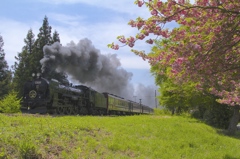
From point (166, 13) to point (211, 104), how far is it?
17987 millimetres

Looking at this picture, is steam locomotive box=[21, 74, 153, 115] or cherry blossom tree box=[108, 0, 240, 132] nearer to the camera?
cherry blossom tree box=[108, 0, 240, 132]

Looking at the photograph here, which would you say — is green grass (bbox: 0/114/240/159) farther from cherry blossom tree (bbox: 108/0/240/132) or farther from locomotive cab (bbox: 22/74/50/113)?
locomotive cab (bbox: 22/74/50/113)

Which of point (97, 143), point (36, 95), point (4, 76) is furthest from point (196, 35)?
point (4, 76)

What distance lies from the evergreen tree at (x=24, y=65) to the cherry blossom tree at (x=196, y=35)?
45882mm

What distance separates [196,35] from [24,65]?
5295 centimetres

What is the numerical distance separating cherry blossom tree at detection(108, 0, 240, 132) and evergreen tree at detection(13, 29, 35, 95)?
45882 mm

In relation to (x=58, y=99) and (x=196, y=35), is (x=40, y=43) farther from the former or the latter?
(x=196, y=35)

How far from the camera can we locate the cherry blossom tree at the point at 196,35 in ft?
17.8

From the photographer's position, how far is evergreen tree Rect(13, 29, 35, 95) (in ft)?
166

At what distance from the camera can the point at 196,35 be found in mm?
6203

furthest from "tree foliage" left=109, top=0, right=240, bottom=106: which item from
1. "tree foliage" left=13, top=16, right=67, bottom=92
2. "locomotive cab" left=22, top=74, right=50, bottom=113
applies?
"tree foliage" left=13, top=16, right=67, bottom=92

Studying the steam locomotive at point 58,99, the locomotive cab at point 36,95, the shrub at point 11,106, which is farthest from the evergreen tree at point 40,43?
the locomotive cab at point 36,95

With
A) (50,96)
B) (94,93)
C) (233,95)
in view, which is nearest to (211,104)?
(94,93)

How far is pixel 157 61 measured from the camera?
6859 millimetres
